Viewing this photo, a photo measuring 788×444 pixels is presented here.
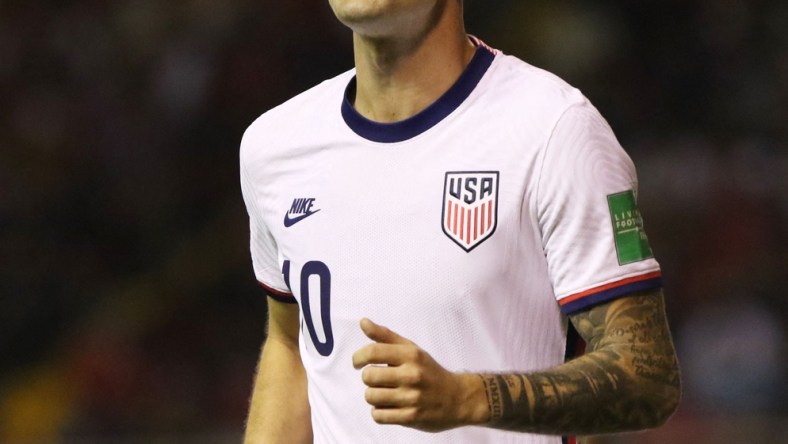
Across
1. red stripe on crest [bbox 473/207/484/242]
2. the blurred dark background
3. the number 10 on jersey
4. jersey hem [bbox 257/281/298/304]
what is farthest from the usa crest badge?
the blurred dark background

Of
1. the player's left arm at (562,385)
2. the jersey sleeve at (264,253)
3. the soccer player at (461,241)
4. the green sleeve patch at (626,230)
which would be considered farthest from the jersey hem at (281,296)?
the green sleeve patch at (626,230)

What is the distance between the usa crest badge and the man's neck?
24cm

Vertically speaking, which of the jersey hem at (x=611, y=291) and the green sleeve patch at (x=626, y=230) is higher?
the green sleeve patch at (x=626, y=230)

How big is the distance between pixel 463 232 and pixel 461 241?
0.06ft

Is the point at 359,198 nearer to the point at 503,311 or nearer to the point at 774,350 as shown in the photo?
the point at 503,311

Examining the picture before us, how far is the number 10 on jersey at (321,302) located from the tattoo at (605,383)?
545mm

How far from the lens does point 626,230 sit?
246cm

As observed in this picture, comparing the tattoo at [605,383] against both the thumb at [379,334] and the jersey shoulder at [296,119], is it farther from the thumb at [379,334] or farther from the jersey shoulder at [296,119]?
the jersey shoulder at [296,119]

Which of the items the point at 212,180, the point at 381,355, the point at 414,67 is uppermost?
the point at 414,67

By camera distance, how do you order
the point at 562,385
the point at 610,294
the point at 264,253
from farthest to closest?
the point at 264,253, the point at 610,294, the point at 562,385

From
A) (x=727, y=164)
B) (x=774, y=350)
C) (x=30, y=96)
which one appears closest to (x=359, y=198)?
(x=774, y=350)

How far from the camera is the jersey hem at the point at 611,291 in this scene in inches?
95.7

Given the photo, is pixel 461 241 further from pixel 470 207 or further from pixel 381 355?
pixel 381 355

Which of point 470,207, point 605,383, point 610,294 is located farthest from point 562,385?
point 470,207
